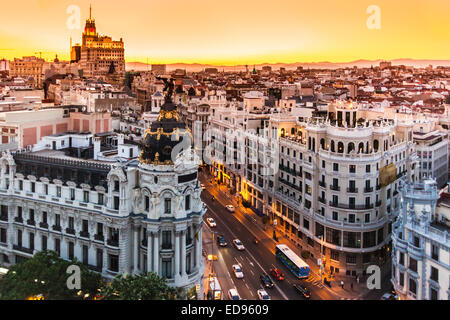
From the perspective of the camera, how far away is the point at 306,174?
66500 millimetres

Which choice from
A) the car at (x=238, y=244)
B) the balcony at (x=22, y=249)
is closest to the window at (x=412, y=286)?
the car at (x=238, y=244)

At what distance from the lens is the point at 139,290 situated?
40281mm

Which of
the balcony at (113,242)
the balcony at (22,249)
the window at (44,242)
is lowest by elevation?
the balcony at (22,249)

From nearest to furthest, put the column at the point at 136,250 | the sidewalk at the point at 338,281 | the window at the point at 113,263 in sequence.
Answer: the column at the point at 136,250 → the window at the point at 113,263 → the sidewalk at the point at 338,281

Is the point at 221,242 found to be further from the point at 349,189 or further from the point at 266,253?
the point at 349,189

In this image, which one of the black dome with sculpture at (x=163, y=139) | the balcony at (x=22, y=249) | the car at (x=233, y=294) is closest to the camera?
the black dome with sculpture at (x=163, y=139)

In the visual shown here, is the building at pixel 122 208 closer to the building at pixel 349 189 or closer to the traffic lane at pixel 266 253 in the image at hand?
the traffic lane at pixel 266 253

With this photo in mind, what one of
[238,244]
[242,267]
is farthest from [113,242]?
[238,244]

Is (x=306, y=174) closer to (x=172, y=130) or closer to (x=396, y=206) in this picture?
(x=396, y=206)

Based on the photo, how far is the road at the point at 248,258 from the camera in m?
55.1

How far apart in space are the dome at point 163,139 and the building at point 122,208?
0.09 m

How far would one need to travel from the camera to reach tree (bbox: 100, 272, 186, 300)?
3994cm

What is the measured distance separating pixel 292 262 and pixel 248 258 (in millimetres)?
6775
